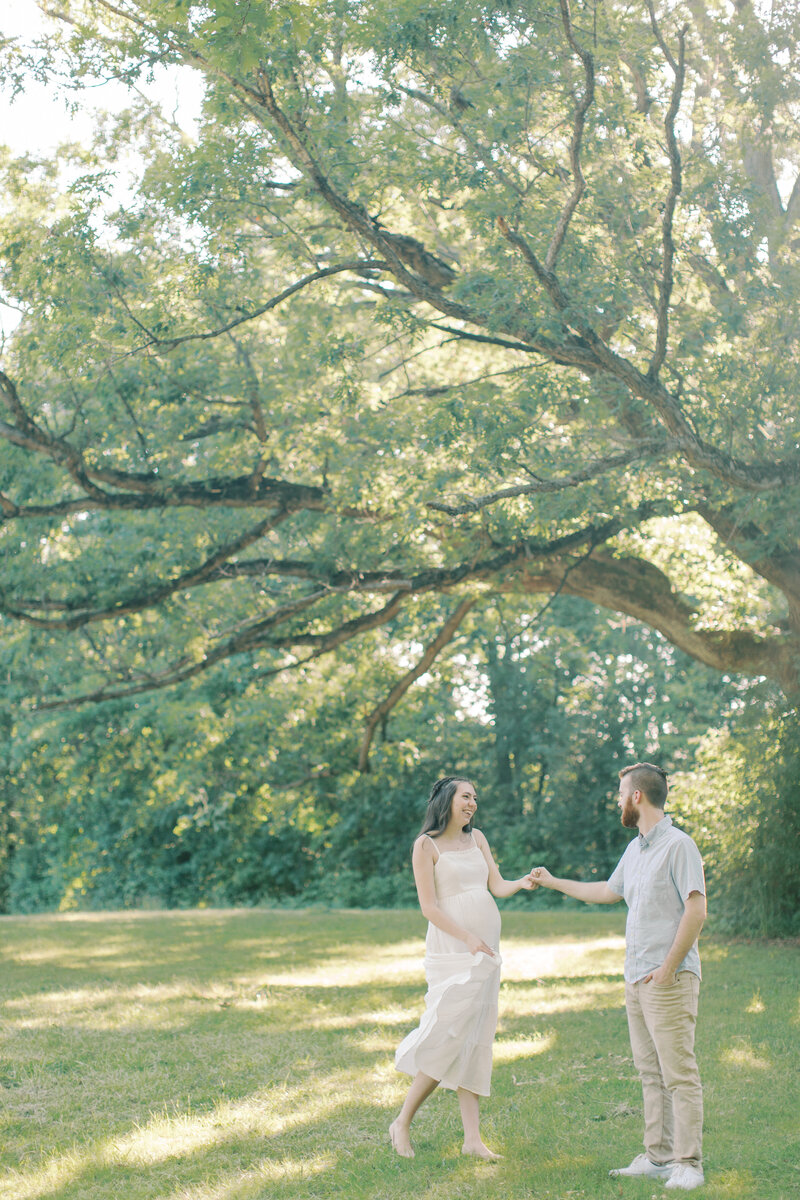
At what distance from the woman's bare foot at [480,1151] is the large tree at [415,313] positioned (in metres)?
6.52

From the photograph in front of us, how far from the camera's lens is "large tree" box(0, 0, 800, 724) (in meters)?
10.2

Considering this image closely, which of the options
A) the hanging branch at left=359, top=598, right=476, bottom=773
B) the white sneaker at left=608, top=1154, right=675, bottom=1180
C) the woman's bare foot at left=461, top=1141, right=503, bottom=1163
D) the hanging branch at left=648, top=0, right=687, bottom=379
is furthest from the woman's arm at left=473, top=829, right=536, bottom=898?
the hanging branch at left=359, top=598, right=476, bottom=773

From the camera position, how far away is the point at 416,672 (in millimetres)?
16219

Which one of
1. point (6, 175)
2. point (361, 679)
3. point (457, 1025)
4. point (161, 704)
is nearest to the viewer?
point (457, 1025)

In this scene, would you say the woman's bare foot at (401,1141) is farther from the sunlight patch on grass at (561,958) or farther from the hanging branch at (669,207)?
the hanging branch at (669,207)

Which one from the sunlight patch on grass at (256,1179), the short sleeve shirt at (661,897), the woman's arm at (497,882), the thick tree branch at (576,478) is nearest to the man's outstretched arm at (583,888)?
the woman's arm at (497,882)

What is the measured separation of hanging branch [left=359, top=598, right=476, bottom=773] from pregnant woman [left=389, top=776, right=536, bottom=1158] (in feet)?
32.5

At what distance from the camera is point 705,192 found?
36.2 ft

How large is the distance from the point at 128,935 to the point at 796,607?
1032 centimetres

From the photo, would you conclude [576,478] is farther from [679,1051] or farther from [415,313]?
[679,1051]

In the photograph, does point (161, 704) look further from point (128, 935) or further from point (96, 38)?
point (96, 38)

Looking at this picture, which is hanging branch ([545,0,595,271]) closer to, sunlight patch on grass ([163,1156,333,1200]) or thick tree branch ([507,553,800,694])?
thick tree branch ([507,553,800,694])

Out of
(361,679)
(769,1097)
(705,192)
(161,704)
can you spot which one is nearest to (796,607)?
(705,192)

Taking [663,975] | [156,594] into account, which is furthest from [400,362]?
[663,975]
